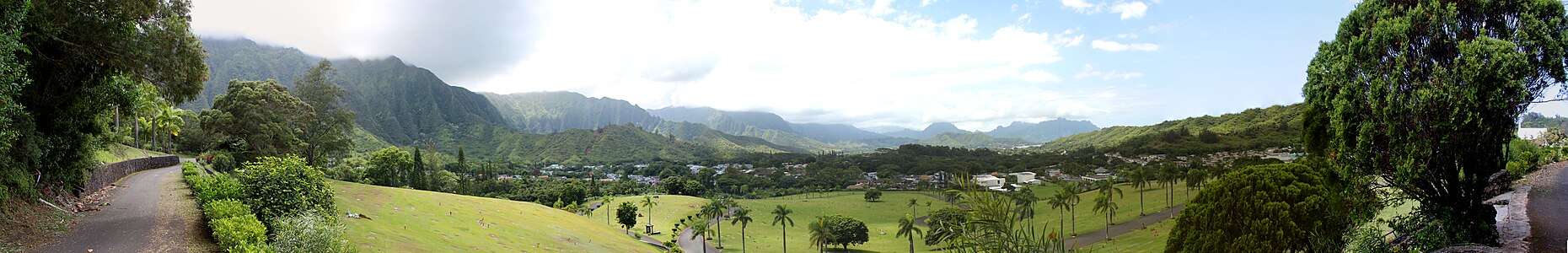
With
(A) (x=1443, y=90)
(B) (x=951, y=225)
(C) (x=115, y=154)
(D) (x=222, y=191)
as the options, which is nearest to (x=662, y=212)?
(C) (x=115, y=154)

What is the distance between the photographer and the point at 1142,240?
144ft

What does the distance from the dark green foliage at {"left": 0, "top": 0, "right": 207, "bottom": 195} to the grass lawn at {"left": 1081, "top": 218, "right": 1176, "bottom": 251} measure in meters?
43.1

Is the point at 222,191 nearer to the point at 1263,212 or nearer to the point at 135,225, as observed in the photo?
the point at 135,225

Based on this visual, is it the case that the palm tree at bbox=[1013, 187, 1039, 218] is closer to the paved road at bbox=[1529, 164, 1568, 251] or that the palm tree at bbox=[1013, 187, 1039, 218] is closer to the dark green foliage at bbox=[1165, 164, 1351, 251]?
the dark green foliage at bbox=[1165, 164, 1351, 251]

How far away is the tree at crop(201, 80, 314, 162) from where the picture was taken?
29.3 meters

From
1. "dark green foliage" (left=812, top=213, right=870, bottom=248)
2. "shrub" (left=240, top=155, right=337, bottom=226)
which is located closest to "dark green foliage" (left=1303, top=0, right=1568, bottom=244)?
"shrub" (left=240, top=155, right=337, bottom=226)

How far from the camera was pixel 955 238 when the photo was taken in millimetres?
3811

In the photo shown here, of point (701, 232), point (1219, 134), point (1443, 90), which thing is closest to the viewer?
point (1443, 90)

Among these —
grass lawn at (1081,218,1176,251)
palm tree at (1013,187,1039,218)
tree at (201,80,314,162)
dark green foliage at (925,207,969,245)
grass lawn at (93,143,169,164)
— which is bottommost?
grass lawn at (1081,218,1176,251)

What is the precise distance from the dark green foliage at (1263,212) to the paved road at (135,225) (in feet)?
98.6

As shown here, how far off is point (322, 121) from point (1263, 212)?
162 feet

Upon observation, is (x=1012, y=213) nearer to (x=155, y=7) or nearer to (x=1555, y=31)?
(x=1555, y=31)

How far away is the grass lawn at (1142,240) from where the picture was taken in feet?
132

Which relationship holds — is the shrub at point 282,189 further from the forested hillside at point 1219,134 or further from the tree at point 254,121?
the forested hillside at point 1219,134
